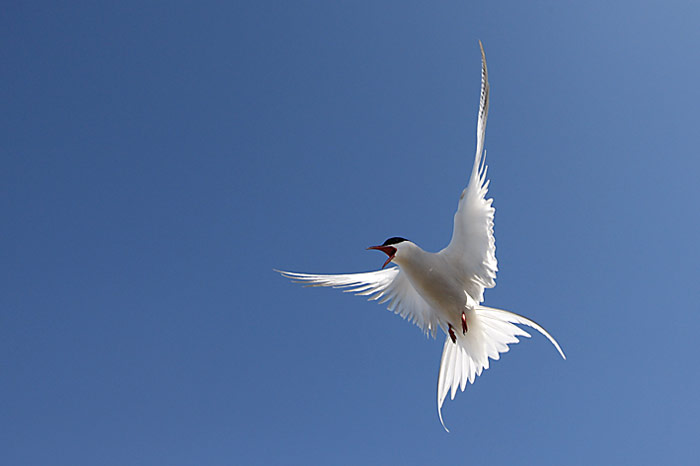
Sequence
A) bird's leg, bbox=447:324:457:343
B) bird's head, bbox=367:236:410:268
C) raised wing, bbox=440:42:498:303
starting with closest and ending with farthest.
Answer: raised wing, bbox=440:42:498:303, bird's head, bbox=367:236:410:268, bird's leg, bbox=447:324:457:343

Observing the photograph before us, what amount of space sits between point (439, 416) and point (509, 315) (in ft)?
3.42

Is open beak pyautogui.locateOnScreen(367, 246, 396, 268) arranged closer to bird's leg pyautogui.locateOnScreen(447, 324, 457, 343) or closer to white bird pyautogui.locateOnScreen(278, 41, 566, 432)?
white bird pyautogui.locateOnScreen(278, 41, 566, 432)

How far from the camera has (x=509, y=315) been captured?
175 inches

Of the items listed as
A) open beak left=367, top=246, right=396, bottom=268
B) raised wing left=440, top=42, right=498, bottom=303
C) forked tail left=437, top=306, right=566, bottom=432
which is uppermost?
open beak left=367, top=246, right=396, bottom=268

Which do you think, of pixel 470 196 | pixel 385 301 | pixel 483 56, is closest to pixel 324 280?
pixel 385 301

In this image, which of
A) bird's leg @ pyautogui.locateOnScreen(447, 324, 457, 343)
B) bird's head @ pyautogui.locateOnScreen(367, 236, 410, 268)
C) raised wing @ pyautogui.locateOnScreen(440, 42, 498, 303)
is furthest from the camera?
bird's leg @ pyautogui.locateOnScreen(447, 324, 457, 343)

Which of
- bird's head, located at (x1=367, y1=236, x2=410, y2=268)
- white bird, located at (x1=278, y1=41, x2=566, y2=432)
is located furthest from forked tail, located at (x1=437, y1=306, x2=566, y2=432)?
bird's head, located at (x1=367, y1=236, x2=410, y2=268)

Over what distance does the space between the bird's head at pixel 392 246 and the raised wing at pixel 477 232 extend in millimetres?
352

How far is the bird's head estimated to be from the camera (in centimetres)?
438

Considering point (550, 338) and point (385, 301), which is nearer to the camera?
point (550, 338)

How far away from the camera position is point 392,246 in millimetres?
4410

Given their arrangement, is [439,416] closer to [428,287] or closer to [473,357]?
[473,357]

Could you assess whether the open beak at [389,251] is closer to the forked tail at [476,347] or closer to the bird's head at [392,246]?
the bird's head at [392,246]

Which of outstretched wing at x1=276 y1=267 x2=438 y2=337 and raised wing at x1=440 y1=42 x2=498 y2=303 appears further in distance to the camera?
outstretched wing at x1=276 y1=267 x2=438 y2=337
